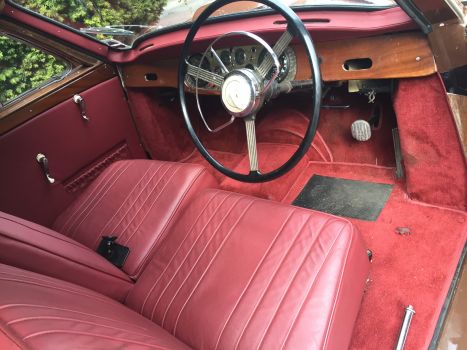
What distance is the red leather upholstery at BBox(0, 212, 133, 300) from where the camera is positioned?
1.00 meters

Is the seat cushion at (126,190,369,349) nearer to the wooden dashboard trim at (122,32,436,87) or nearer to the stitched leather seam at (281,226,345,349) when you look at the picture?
the stitched leather seam at (281,226,345,349)

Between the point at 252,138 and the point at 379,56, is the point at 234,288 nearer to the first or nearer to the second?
the point at 252,138

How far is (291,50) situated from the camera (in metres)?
1.61

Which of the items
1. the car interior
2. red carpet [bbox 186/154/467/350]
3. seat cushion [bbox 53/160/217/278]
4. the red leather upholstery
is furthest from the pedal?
the red leather upholstery

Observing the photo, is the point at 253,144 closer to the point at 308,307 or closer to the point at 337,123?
the point at 308,307

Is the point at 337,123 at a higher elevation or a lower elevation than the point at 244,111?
lower

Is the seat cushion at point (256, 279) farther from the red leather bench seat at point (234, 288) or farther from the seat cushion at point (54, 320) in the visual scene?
the seat cushion at point (54, 320)

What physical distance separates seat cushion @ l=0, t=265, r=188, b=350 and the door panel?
3.26 ft

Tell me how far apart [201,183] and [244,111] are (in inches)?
15.6

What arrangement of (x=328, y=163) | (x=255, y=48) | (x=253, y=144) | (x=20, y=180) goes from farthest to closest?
(x=328, y=163) < (x=20, y=180) < (x=255, y=48) < (x=253, y=144)

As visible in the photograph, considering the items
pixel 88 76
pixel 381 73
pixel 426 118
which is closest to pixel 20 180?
pixel 88 76

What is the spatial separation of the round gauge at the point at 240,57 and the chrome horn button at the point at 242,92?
0.39 metres

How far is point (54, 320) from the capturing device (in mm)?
609

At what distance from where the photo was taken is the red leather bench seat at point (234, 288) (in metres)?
0.80
